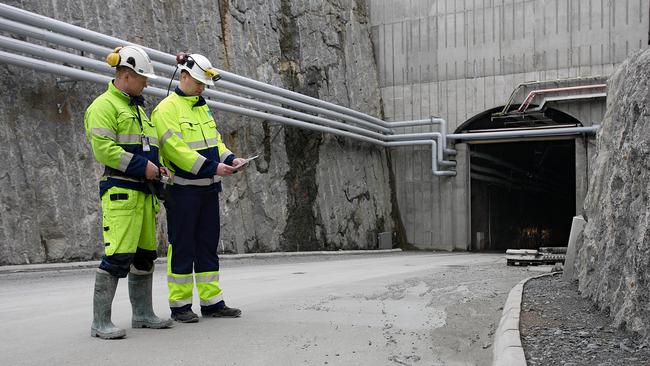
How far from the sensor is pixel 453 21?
788 inches

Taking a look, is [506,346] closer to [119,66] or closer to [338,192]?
[119,66]

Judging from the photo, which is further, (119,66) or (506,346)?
(119,66)

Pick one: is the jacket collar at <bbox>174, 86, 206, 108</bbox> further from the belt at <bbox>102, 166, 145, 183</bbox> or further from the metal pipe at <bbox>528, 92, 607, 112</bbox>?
the metal pipe at <bbox>528, 92, 607, 112</bbox>

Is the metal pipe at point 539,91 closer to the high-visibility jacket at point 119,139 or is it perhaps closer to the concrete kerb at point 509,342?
the concrete kerb at point 509,342

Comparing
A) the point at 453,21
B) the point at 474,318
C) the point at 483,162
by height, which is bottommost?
the point at 474,318

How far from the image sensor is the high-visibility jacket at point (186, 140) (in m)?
5.29

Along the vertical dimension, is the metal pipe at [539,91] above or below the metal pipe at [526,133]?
above

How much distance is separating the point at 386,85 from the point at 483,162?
4311mm

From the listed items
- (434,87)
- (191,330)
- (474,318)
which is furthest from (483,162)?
(191,330)

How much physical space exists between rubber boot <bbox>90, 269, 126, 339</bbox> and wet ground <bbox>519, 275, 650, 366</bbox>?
2.76 metres

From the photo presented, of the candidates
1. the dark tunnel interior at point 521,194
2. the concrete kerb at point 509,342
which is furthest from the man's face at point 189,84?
the dark tunnel interior at point 521,194

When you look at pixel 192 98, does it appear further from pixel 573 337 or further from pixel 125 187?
pixel 573 337

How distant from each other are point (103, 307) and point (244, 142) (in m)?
9.61

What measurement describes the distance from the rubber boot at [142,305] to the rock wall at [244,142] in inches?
182
